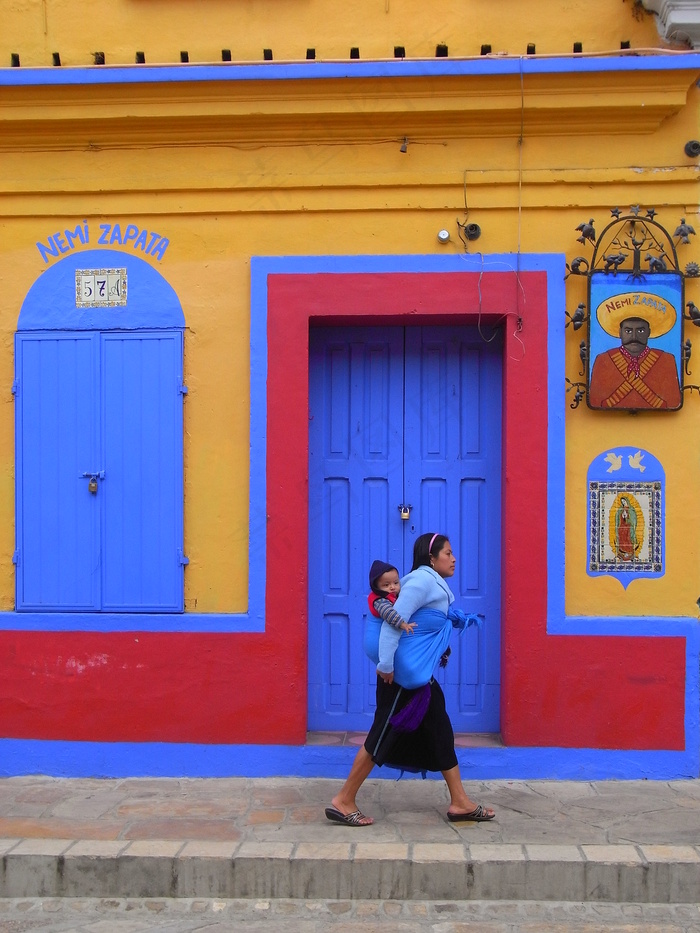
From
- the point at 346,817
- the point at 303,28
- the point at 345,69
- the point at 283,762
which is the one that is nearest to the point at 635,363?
the point at 345,69

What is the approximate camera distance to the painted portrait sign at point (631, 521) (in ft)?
18.8

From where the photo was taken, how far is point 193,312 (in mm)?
5906

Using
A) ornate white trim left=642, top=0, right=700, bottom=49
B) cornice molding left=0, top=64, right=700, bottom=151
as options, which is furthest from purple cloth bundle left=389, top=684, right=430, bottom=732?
ornate white trim left=642, top=0, right=700, bottom=49

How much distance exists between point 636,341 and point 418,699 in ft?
8.01

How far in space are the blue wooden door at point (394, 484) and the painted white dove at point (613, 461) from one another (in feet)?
2.24

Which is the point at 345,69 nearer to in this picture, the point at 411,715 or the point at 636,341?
the point at 636,341

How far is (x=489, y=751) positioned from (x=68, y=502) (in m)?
2.93

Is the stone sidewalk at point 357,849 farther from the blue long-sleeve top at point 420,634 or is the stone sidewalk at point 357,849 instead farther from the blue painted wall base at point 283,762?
the blue long-sleeve top at point 420,634

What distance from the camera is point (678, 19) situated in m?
5.48

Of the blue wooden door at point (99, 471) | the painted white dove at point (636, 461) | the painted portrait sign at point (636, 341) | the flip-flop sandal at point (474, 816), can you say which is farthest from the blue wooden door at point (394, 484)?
the flip-flop sandal at point (474, 816)

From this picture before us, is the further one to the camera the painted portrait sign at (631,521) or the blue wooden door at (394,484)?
the blue wooden door at (394,484)

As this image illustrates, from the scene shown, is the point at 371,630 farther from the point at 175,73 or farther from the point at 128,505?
the point at 175,73

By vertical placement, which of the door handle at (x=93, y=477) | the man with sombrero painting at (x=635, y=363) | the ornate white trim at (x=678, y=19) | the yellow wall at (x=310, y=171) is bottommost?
the door handle at (x=93, y=477)

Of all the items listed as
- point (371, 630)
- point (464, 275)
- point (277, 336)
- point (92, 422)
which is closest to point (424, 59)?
point (464, 275)
